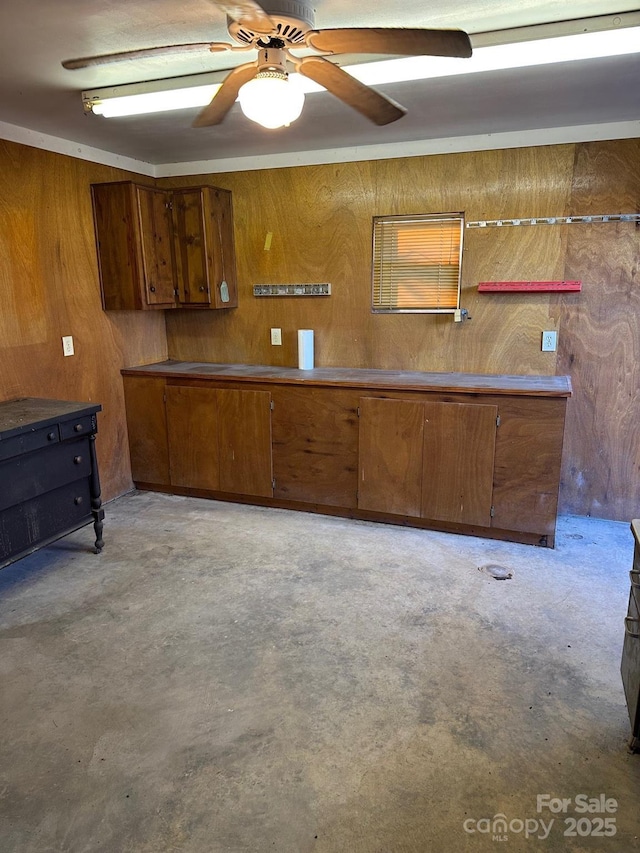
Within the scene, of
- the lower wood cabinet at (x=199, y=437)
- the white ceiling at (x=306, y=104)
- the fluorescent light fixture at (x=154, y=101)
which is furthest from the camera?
the lower wood cabinet at (x=199, y=437)

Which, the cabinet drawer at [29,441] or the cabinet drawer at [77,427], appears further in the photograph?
the cabinet drawer at [77,427]

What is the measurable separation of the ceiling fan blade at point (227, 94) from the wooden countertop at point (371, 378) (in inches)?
67.9

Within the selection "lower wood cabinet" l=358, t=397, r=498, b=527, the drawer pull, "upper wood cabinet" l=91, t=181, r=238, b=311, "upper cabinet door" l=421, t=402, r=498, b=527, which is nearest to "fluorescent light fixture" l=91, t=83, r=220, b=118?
"upper wood cabinet" l=91, t=181, r=238, b=311

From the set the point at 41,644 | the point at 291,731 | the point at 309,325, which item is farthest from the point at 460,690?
the point at 309,325

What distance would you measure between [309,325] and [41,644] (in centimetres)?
257

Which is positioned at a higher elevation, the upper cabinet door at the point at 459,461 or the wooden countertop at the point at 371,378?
the wooden countertop at the point at 371,378

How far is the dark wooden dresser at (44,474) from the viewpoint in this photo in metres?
2.62

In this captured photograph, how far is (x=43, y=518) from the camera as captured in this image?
2.83 m

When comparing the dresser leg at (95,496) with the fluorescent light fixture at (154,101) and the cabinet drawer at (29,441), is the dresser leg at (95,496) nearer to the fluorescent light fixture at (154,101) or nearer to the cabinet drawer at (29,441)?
the cabinet drawer at (29,441)

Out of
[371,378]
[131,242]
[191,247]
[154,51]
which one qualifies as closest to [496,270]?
[371,378]

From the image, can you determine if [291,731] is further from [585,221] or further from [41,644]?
[585,221]

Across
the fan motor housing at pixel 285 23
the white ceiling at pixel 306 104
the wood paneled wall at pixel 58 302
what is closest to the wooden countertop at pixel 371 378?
the wood paneled wall at pixel 58 302

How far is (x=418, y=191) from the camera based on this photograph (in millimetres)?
3582

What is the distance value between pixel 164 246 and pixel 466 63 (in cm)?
239
